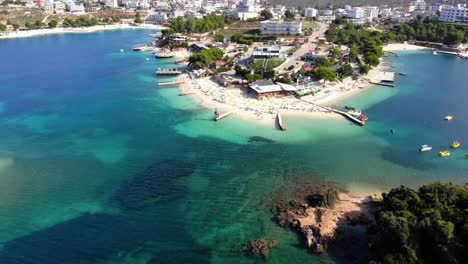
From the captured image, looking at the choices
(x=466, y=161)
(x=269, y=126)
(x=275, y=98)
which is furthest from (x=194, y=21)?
(x=466, y=161)

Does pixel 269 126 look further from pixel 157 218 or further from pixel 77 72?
pixel 77 72

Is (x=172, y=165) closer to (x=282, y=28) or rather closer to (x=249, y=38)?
(x=249, y=38)

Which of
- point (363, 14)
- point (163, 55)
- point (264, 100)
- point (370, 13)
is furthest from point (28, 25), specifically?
point (370, 13)

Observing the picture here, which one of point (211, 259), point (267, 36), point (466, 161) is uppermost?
point (267, 36)

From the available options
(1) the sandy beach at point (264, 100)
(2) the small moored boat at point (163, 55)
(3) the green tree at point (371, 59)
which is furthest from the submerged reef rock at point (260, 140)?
(2) the small moored boat at point (163, 55)

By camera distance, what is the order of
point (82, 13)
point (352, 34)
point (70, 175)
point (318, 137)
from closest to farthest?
point (70, 175) → point (318, 137) → point (352, 34) → point (82, 13)

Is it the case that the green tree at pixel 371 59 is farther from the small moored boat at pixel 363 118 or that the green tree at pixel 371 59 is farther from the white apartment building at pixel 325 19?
the white apartment building at pixel 325 19

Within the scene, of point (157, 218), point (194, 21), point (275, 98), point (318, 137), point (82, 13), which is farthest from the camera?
point (82, 13)
